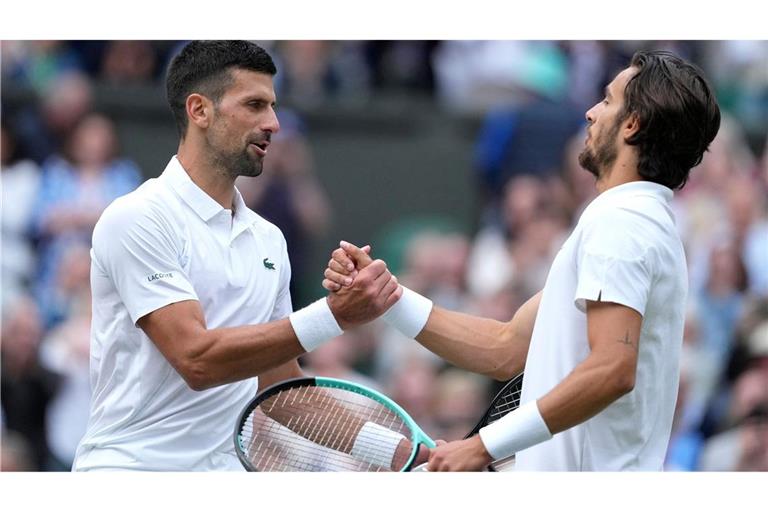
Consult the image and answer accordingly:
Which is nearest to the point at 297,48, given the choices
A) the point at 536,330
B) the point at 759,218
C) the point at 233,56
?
the point at 759,218


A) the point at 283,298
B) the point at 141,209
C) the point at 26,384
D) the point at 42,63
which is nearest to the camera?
the point at 141,209

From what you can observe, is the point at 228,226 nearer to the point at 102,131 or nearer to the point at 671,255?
the point at 671,255

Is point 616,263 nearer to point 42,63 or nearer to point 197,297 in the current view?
point 197,297

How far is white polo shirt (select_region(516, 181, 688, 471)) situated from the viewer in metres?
4.05

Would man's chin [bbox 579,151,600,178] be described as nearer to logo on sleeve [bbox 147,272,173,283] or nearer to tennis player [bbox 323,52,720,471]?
tennis player [bbox 323,52,720,471]

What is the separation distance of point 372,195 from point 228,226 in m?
5.67

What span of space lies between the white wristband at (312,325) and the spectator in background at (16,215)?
5.32m

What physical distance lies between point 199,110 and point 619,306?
1564mm

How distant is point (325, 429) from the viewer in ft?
16.0

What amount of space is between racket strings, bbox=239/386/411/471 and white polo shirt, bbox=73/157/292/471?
0.43 feet

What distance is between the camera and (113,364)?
182 inches

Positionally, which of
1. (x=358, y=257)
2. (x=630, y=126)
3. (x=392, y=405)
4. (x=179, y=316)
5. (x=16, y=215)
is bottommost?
(x=392, y=405)

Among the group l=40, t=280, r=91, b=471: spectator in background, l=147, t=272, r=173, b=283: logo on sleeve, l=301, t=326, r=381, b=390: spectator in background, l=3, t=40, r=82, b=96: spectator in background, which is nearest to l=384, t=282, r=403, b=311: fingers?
l=147, t=272, r=173, b=283: logo on sleeve

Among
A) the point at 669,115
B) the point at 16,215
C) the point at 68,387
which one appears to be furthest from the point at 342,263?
the point at 16,215
